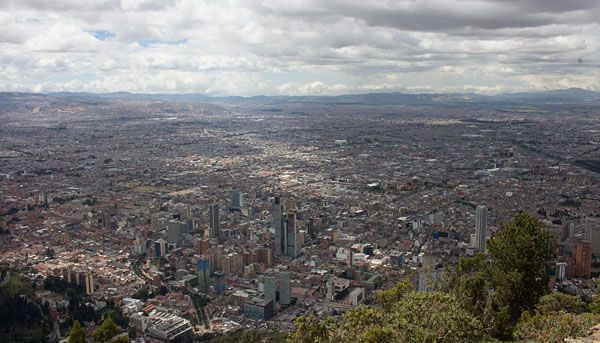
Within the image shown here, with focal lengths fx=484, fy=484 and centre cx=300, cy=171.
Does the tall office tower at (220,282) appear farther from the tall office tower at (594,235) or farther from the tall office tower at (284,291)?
the tall office tower at (594,235)

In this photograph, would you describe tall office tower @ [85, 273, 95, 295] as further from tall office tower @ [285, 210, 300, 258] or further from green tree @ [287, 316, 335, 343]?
green tree @ [287, 316, 335, 343]

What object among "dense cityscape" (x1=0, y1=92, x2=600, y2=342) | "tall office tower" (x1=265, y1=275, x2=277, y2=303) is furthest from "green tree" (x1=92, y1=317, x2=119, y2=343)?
"tall office tower" (x1=265, y1=275, x2=277, y2=303)

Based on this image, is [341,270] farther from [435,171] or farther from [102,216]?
[435,171]

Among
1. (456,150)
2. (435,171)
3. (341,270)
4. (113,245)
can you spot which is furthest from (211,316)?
(456,150)

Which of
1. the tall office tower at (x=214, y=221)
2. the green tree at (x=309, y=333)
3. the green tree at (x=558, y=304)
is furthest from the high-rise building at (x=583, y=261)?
the tall office tower at (x=214, y=221)

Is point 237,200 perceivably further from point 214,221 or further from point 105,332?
point 105,332
